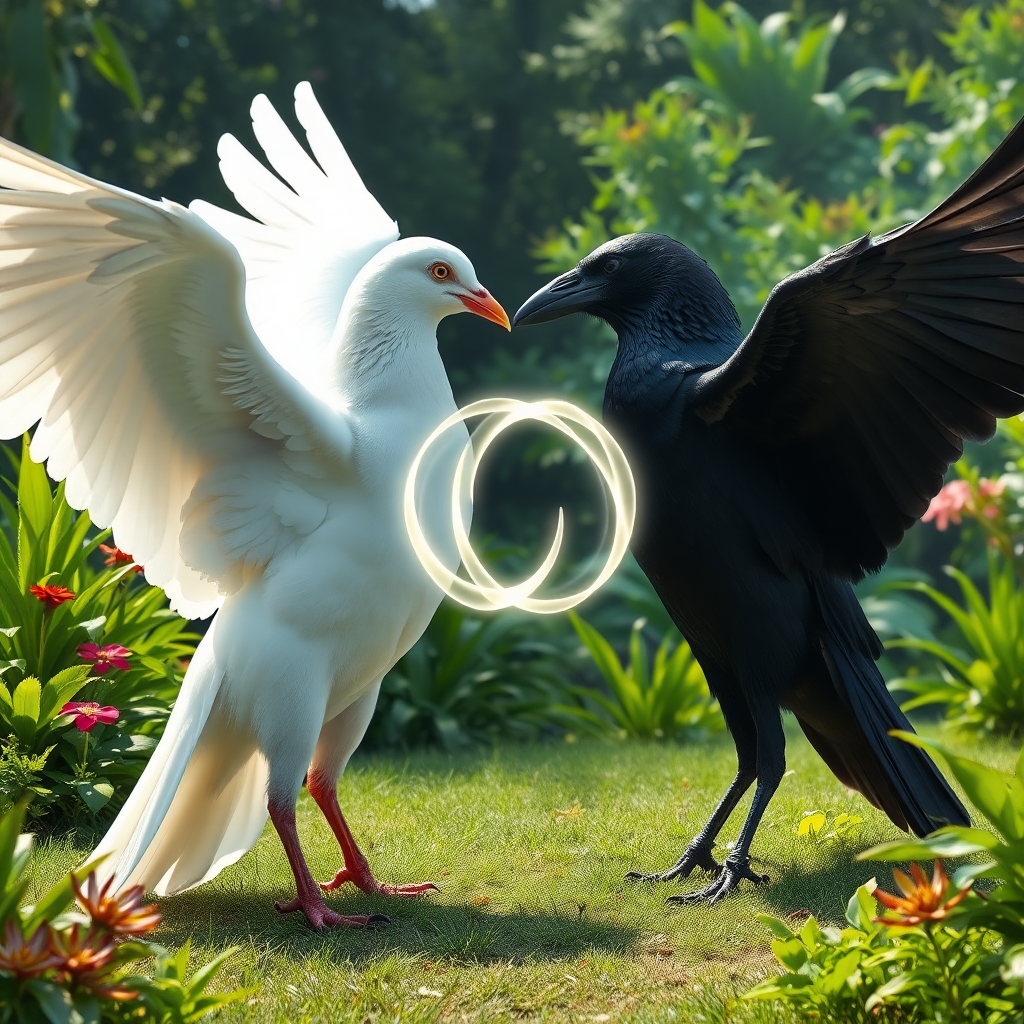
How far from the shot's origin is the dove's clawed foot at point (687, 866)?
3.33 m

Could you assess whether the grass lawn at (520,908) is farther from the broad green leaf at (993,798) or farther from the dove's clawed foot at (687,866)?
the broad green leaf at (993,798)

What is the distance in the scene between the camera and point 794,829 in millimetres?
3793

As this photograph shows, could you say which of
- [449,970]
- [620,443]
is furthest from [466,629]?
[449,970]

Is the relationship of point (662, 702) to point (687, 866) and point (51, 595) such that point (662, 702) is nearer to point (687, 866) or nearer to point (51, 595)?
point (687, 866)

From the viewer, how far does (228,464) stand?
316 centimetres

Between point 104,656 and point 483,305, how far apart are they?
5.64ft

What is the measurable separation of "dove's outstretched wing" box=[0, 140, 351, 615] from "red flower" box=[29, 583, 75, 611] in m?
0.65

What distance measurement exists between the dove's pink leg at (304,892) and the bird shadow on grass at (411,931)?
29 mm

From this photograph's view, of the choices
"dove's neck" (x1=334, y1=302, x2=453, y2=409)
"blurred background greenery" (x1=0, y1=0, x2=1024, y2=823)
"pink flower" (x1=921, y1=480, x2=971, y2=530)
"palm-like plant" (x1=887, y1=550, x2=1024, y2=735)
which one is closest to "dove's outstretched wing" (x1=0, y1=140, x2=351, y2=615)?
"dove's neck" (x1=334, y1=302, x2=453, y2=409)

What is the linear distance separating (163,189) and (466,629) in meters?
11.4

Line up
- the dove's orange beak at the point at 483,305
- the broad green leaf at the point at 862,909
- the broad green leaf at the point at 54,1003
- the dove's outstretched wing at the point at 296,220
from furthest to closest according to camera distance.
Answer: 1. the dove's outstretched wing at the point at 296,220
2. the dove's orange beak at the point at 483,305
3. the broad green leaf at the point at 862,909
4. the broad green leaf at the point at 54,1003

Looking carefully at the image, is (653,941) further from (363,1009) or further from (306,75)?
(306,75)

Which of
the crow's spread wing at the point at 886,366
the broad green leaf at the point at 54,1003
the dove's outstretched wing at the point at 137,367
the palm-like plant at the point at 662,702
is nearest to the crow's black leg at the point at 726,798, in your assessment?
the crow's spread wing at the point at 886,366

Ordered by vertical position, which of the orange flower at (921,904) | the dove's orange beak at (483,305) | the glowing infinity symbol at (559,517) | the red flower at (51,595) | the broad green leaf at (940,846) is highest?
the dove's orange beak at (483,305)
